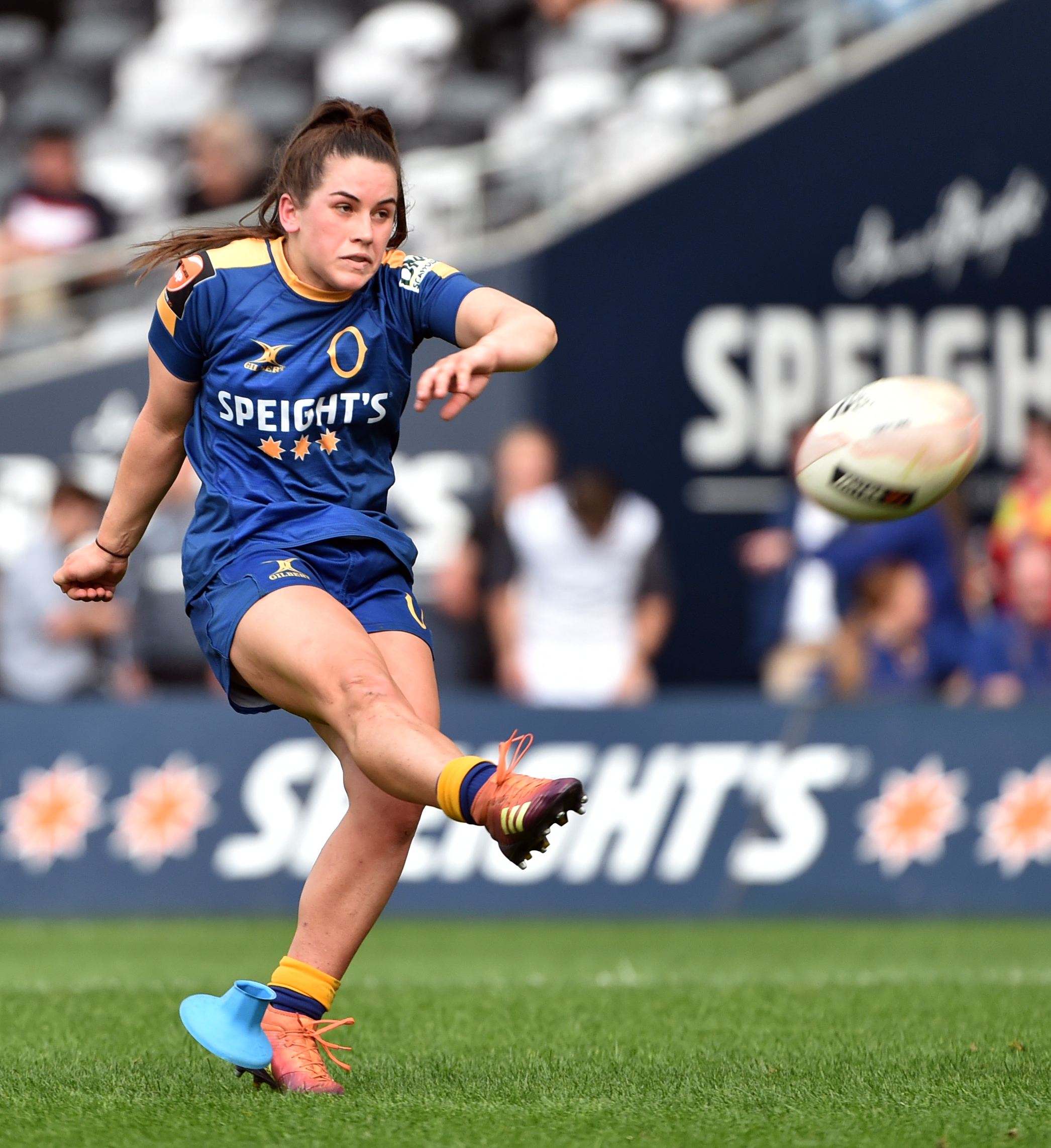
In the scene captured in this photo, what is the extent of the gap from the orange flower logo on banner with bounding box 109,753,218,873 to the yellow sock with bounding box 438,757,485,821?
6.07m

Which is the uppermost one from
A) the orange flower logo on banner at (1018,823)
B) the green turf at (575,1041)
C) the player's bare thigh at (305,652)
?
the player's bare thigh at (305,652)

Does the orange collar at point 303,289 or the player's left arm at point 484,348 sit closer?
the player's left arm at point 484,348

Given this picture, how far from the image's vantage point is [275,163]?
4406 millimetres

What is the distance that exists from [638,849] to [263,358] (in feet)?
18.6

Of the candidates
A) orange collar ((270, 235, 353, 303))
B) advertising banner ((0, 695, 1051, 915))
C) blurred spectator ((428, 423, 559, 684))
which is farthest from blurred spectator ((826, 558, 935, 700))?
orange collar ((270, 235, 353, 303))

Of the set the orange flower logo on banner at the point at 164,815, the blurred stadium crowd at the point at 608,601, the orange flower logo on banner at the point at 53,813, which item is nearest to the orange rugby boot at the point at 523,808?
the orange flower logo on banner at the point at 164,815

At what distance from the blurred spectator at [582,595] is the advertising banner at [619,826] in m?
1.24

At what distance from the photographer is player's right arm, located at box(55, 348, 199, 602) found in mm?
4316

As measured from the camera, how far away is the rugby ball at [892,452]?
180 inches

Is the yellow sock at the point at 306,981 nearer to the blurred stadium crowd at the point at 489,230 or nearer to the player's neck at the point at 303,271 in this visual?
the player's neck at the point at 303,271

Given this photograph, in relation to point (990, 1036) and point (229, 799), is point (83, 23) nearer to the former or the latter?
point (229, 799)

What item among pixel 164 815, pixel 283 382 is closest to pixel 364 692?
pixel 283 382

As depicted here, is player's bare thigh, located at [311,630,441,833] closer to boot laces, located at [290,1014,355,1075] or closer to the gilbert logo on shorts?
the gilbert logo on shorts

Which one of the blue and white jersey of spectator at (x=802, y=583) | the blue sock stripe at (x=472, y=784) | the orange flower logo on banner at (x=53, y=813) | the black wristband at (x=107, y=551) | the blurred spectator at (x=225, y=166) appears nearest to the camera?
the blue sock stripe at (x=472, y=784)
